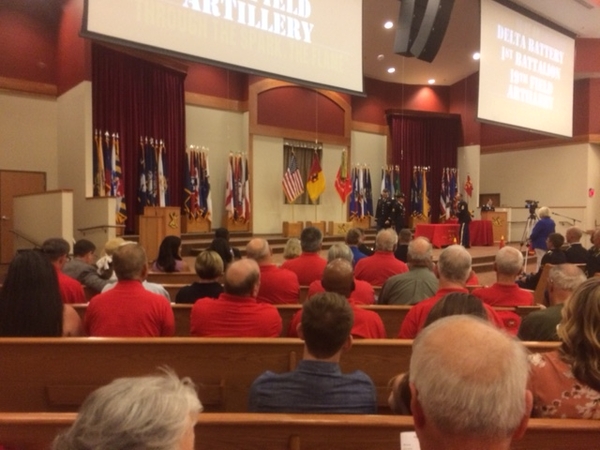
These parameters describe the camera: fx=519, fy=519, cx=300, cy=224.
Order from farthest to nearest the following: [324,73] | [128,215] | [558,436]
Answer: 1. [128,215]
2. [324,73]
3. [558,436]

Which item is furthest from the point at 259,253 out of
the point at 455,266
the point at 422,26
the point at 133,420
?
the point at 422,26

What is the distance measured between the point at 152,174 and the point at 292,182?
3432 mm

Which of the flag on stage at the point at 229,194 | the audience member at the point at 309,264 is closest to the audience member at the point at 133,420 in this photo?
the audience member at the point at 309,264

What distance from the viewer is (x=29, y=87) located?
9.29 m

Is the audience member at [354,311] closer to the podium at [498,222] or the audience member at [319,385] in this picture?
the audience member at [319,385]

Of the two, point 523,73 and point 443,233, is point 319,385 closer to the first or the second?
point 523,73

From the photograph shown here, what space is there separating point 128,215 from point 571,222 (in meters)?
10.9

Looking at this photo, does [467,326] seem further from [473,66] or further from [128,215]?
[473,66]

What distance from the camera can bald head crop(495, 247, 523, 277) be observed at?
3074 millimetres

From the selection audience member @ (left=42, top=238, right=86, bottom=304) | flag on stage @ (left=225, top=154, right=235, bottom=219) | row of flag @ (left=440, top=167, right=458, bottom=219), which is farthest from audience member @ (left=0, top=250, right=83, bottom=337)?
row of flag @ (left=440, top=167, right=458, bottom=219)

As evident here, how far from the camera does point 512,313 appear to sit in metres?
2.82

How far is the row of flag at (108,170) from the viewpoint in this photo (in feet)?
29.3

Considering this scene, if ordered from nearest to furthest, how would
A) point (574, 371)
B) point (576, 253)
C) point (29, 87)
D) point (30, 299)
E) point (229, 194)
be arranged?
1. point (574, 371)
2. point (30, 299)
3. point (576, 253)
4. point (29, 87)
5. point (229, 194)

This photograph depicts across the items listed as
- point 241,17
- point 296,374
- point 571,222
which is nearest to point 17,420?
point 296,374
